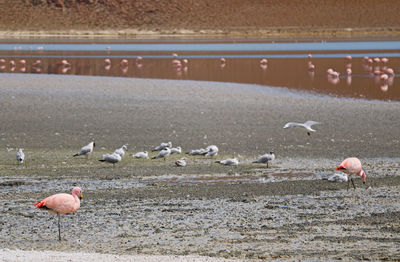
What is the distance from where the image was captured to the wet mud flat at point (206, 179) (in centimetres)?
845

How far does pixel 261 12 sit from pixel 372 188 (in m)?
87.1

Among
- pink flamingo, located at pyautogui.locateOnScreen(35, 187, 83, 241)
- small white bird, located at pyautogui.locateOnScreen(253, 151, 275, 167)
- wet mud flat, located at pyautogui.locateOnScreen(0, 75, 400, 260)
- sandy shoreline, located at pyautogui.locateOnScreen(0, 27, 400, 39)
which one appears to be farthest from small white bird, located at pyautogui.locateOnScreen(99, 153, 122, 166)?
sandy shoreline, located at pyautogui.locateOnScreen(0, 27, 400, 39)

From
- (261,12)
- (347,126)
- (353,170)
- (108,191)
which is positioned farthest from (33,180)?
(261,12)

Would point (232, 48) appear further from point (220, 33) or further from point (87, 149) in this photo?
point (87, 149)

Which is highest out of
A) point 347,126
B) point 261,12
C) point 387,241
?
point 387,241

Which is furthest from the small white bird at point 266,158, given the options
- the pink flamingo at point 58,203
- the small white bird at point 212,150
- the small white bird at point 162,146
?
the pink flamingo at point 58,203

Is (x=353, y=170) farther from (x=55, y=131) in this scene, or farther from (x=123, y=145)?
(x=55, y=131)

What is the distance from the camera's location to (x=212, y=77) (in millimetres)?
30656

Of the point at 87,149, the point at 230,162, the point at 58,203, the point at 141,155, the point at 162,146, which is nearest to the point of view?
the point at 58,203

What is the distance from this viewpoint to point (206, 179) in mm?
12141

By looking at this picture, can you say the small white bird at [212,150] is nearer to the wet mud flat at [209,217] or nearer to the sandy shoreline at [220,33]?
the wet mud flat at [209,217]

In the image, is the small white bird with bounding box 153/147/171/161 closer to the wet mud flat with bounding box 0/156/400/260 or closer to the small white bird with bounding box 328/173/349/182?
the wet mud flat with bounding box 0/156/400/260

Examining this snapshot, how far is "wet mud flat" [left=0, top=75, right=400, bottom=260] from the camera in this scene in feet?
27.7

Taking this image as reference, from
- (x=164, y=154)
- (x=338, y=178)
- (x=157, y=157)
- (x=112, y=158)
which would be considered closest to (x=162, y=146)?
(x=157, y=157)
